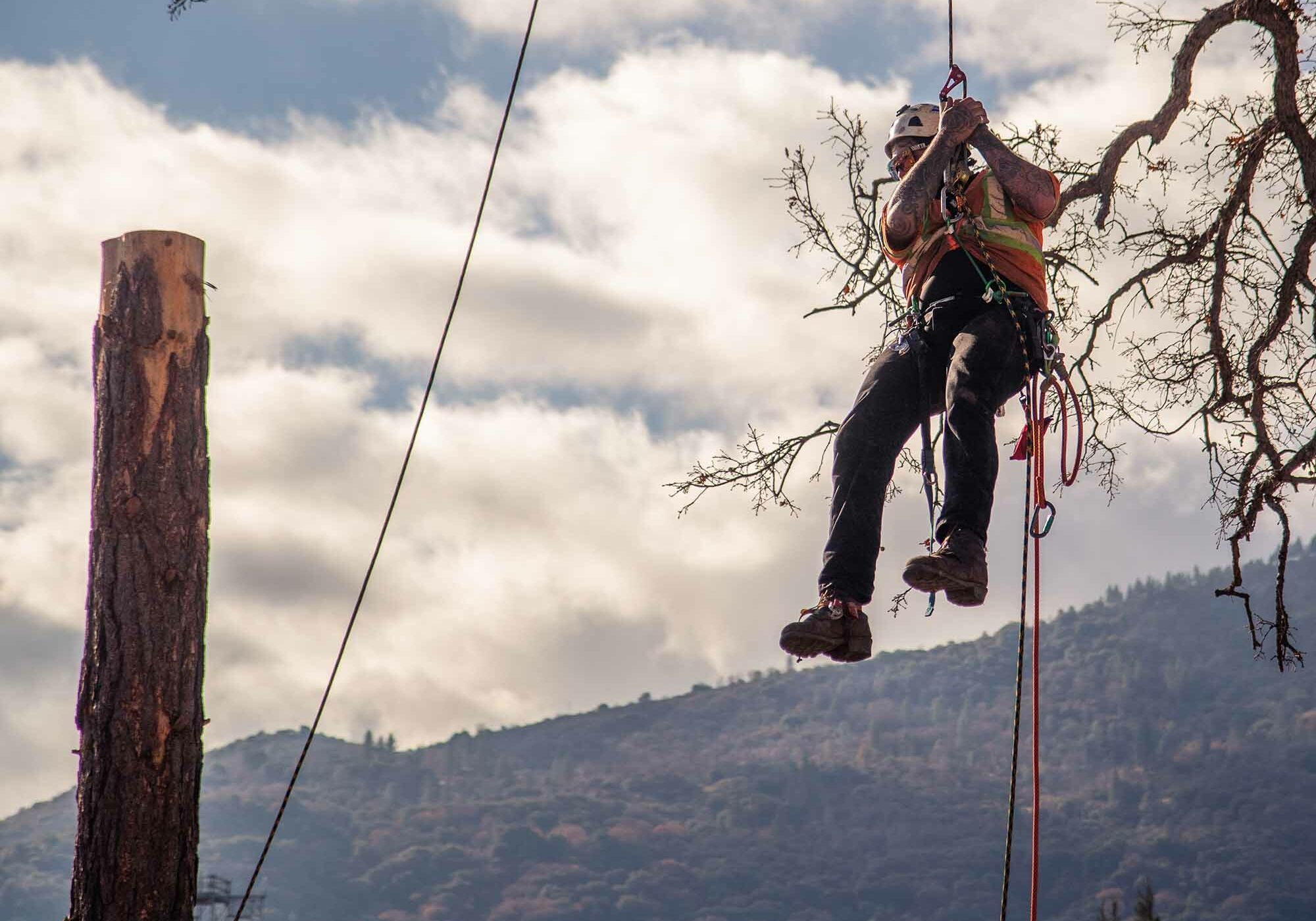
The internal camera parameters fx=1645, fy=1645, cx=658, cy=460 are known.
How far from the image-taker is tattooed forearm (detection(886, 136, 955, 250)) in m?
6.03

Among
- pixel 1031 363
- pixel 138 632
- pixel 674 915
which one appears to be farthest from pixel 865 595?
pixel 674 915

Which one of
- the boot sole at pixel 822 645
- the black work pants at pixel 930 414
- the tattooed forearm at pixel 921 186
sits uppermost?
the tattooed forearm at pixel 921 186

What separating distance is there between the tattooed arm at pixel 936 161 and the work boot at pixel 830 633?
1496 millimetres

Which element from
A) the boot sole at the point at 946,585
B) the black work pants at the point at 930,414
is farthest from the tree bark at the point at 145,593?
the boot sole at the point at 946,585

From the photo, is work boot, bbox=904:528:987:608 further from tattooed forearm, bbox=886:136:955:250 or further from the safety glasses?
the safety glasses

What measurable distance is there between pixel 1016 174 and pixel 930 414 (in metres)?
0.94

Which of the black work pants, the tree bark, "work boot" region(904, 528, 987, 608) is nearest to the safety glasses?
the black work pants

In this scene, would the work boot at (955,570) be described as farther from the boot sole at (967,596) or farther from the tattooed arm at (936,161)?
the tattooed arm at (936,161)

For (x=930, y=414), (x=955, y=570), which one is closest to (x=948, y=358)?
(x=930, y=414)

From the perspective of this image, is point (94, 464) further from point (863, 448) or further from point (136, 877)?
point (863, 448)

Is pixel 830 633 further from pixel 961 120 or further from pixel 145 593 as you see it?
pixel 145 593

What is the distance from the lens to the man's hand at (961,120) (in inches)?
237

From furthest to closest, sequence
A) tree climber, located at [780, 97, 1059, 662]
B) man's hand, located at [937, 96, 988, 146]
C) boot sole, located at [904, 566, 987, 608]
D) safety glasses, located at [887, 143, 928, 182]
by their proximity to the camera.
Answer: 1. safety glasses, located at [887, 143, 928, 182]
2. man's hand, located at [937, 96, 988, 146]
3. tree climber, located at [780, 97, 1059, 662]
4. boot sole, located at [904, 566, 987, 608]

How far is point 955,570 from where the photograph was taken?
5520 millimetres
